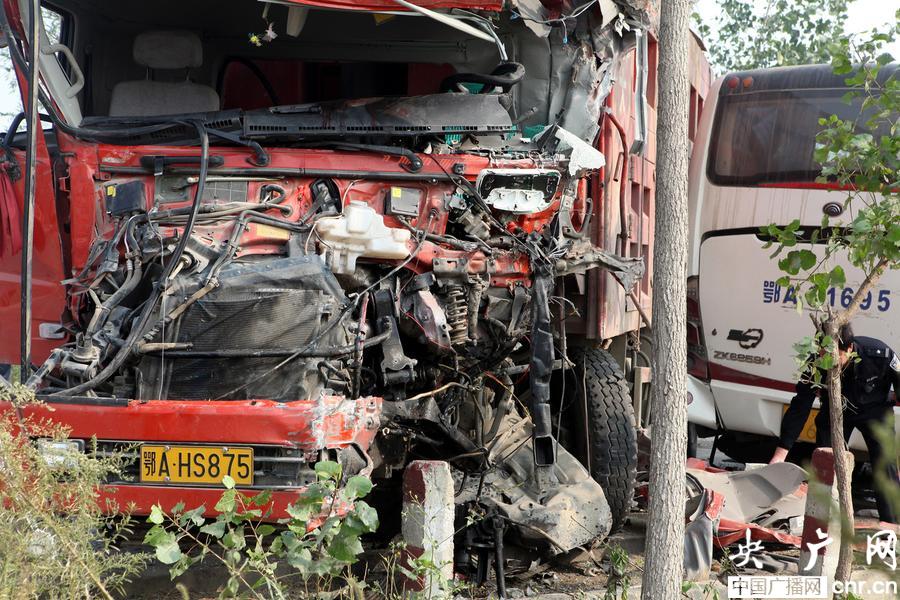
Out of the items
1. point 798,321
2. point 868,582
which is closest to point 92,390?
point 868,582

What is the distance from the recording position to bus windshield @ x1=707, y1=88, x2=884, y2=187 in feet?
23.7

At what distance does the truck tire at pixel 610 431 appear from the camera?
570cm

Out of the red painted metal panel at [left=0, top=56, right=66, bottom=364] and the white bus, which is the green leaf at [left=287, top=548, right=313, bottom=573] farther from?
the white bus

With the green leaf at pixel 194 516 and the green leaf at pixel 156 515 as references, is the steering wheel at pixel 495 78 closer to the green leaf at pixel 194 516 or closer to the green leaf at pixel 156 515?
the green leaf at pixel 194 516

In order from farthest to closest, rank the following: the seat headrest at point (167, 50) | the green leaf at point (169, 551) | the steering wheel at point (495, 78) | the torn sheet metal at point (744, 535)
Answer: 1. the seat headrest at point (167, 50)
2. the torn sheet metal at point (744, 535)
3. the steering wheel at point (495, 78)
4. the green leaf at point (169, 551)

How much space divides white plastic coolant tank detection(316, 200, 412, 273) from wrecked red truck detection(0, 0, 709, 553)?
0.03 ft

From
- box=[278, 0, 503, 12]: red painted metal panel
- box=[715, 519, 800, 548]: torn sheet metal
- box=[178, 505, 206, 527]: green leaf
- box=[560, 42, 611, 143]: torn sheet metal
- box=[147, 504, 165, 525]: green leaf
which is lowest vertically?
box=[715, 519, 800, 548]: torn sheet metal

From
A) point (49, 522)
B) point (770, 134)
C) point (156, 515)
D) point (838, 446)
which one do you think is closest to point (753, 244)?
point (770, 134)

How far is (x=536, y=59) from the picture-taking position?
5.33 meters

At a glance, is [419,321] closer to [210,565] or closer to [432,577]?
[432,577]

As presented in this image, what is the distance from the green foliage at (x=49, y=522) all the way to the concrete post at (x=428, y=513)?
986 mm

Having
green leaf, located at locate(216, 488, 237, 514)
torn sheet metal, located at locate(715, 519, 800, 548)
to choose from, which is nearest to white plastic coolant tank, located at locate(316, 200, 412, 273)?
green leaf, located at locate(216, 488, 237, 514)

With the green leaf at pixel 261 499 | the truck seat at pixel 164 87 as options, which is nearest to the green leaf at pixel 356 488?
the green leaf at pixel 261 499

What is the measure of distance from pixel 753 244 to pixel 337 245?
13.2 ft
